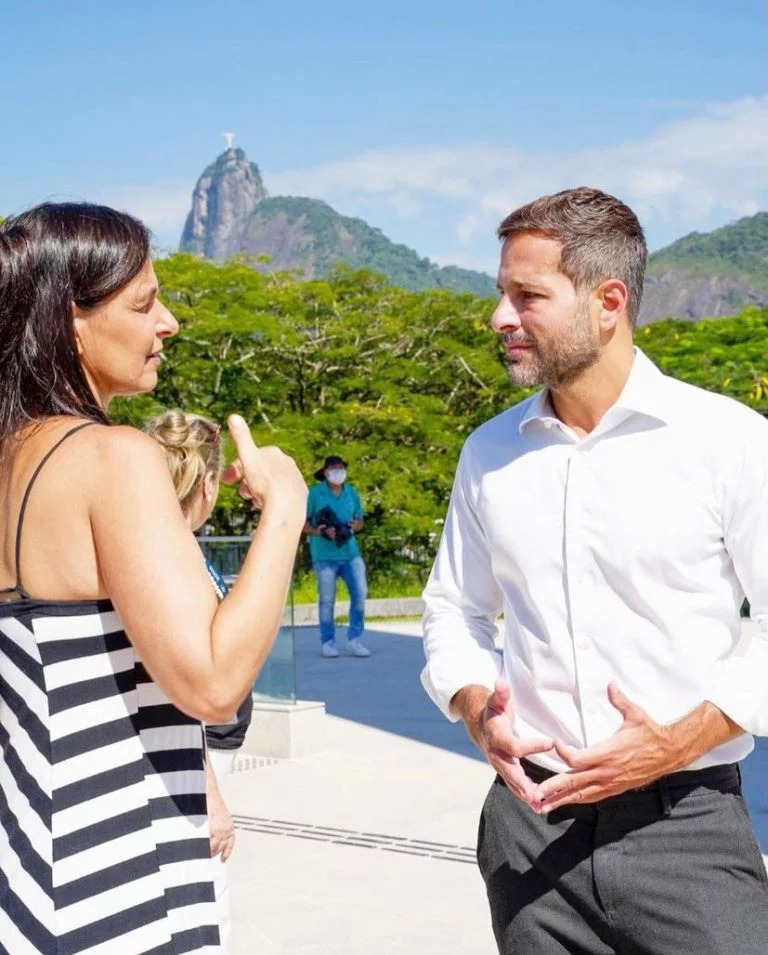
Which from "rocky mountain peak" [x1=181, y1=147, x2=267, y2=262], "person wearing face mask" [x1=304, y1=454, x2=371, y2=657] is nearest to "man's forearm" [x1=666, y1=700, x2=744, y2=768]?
"person wearing face mask" [x1=304, y1=454, x2=371, y2=657]

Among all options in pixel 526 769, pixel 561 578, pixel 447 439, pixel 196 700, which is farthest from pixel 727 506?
pixel 447 439

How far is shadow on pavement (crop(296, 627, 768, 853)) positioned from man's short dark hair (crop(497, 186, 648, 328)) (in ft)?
14.9

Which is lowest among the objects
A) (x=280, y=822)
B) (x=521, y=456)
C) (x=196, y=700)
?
(x=280, y=822)

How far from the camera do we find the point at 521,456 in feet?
8.74

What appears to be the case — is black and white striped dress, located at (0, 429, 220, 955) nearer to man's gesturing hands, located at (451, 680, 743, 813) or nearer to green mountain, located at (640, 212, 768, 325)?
man's gesturing hands, located at (451, 680, 743, 813)

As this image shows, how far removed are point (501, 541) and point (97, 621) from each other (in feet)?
2.91

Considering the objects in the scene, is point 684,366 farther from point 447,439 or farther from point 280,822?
point 280,822

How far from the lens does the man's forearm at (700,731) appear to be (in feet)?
7.52

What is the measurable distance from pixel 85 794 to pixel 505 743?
73cm

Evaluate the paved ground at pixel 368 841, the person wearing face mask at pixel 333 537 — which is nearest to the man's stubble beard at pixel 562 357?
the paved ground at pixel 368 841

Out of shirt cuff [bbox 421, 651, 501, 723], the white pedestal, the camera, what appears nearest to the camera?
shirt cuff [bbox 421, 651, 501, 723]

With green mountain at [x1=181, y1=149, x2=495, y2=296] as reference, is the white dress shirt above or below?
below

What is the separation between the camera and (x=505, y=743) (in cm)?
238

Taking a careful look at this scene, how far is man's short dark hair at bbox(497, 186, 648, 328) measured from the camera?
2.55 meters
